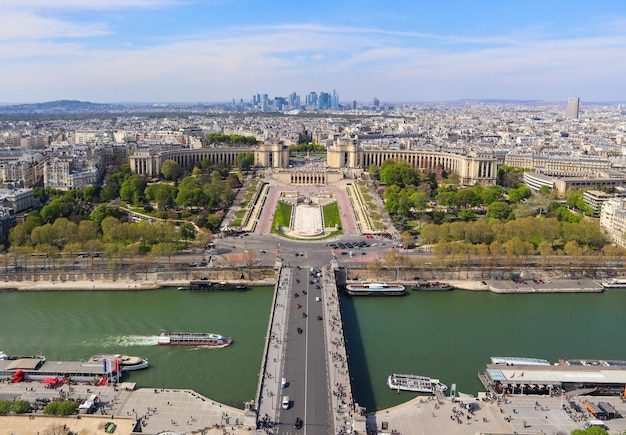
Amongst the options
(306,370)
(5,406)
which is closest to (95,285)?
(5,406)

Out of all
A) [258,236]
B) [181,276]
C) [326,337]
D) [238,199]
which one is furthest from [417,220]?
[326,337]

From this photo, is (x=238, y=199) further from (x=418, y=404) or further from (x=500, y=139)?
(x=500, y=139)

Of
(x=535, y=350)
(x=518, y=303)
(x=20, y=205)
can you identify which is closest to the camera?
(x=535, y=350)

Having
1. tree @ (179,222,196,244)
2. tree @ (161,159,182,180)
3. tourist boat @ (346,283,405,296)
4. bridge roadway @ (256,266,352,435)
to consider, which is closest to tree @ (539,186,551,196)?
tourist boat @ (346,283,405,296)

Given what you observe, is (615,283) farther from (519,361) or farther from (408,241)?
(519,361)

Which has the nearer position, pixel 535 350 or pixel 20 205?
pixel 535 350

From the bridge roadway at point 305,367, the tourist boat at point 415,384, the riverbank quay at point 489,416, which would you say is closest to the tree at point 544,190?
the bridge roadway at point 305,367

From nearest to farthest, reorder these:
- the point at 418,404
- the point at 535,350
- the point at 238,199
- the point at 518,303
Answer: the point at 418,404 < the point at 535,350 < the point at 518,303 < the point at 238,199
